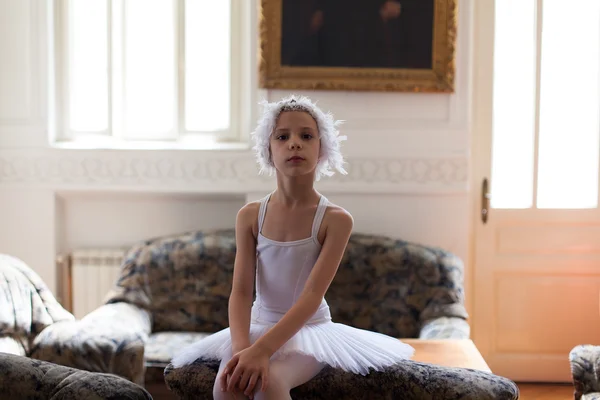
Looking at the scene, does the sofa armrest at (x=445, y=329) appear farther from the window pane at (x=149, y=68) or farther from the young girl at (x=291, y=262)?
the window pane at (x=149, y=68)

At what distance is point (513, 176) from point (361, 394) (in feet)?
7.88

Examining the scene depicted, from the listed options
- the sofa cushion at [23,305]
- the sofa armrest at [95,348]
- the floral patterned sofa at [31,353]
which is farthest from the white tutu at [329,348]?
the sofa cushion at [23,305]

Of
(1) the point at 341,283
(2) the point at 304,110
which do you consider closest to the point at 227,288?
(1) the point at 341,283

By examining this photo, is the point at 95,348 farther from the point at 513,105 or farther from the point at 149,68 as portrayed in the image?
the point at 513,105

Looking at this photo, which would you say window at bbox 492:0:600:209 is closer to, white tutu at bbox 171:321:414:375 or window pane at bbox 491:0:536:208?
window pane at bbox 491:0:536:208

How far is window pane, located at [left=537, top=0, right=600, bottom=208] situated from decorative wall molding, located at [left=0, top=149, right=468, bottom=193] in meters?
0.58

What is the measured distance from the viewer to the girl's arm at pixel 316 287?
1449mm

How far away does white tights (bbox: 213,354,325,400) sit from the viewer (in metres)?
1.32

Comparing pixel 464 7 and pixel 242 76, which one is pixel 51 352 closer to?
pixel 242 76

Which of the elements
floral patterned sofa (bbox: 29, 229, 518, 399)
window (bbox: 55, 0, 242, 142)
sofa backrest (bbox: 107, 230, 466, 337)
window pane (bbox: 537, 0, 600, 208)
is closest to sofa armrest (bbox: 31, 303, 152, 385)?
floral patterned sofa (bbox: 29, 229, 518, 399)

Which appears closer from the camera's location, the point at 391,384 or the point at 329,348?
the point at 391,384

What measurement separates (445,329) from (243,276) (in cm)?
120

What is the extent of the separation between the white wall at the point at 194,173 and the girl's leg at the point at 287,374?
1.87 meters

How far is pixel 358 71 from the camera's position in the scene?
3.17m
